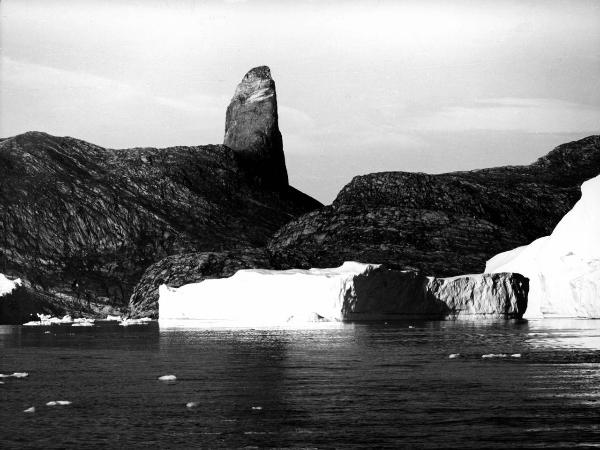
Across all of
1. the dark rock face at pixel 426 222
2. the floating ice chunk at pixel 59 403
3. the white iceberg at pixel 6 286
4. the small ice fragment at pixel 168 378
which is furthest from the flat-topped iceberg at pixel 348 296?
the floating ice chunk at pixel 59 403

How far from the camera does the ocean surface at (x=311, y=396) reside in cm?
2283

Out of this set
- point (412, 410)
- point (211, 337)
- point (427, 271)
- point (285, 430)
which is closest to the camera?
point (285, 430)

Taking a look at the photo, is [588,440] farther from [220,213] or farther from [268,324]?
[220,213]

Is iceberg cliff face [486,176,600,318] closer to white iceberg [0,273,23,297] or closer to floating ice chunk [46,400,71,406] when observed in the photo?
white iceberg [0,273,23,297]

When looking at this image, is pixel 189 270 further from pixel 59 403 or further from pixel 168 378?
pixel 59 403

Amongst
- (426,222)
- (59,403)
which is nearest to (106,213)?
(426,222)

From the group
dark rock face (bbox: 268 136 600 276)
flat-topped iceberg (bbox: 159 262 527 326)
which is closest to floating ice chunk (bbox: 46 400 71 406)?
flat-topped iceberg (bbox: 159 262 527 326)

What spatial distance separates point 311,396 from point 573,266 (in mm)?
49930

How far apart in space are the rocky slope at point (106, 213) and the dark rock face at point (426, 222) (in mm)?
25176

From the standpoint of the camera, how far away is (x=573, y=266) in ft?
248

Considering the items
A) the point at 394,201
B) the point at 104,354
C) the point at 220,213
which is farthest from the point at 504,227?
the point at 104,354

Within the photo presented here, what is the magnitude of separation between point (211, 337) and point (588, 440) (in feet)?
146

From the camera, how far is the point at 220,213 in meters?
187

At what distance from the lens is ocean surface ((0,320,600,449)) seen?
22828mm
